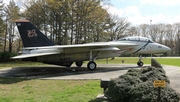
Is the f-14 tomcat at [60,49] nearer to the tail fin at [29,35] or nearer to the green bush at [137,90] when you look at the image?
the tail fin at [29,35]

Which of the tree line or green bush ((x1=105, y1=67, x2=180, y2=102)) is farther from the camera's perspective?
the tree line

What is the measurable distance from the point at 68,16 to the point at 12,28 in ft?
60.3

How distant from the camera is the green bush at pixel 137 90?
4641mm

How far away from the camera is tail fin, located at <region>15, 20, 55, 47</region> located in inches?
594

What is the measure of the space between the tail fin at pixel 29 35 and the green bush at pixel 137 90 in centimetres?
1090

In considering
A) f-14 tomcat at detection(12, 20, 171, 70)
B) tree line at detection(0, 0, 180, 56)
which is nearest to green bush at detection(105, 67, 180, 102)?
f-14 tomcat at detection(12, 20, 171, 70)

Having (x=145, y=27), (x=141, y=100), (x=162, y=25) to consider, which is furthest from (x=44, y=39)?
(x=162, y=25)

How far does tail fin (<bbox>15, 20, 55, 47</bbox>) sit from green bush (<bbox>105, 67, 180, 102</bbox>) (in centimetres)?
1090

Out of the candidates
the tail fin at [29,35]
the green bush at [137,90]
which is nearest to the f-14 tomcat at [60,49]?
the tail fin at [29,35]

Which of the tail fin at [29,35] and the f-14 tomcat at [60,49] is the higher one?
the tail fin at [29,35]

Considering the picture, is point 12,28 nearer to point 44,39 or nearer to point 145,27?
point 44,39

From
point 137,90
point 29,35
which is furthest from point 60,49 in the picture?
point 137,90

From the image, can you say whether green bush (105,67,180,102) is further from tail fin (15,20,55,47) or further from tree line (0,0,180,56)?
tree line (0,0,180,56)

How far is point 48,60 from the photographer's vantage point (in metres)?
14.8
